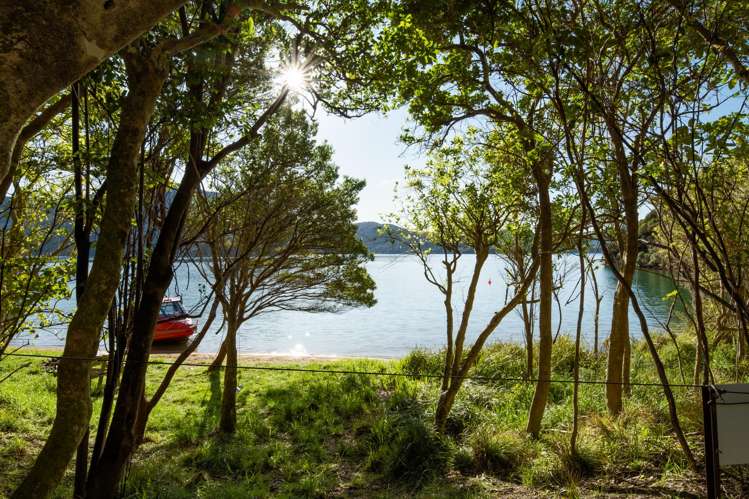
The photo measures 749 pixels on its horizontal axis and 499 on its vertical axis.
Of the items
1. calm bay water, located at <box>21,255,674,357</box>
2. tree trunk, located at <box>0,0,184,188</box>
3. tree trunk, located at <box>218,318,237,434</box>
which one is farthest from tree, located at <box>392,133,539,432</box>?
calm bay water, located at <box>21,255,674,357</box>

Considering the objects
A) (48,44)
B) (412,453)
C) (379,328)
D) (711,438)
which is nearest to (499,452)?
(412,453)

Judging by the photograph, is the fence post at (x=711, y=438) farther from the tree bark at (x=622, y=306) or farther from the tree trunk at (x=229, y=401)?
the tree trunk at (x=229, y=401)

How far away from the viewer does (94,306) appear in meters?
2.32

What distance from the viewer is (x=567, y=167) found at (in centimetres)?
299

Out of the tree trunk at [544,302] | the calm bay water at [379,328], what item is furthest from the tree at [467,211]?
the calm bay water at [379,328]

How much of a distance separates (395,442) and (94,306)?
170 inches

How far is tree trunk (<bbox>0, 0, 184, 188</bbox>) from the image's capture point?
1275 mm

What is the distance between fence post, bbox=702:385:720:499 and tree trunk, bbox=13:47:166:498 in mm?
2996

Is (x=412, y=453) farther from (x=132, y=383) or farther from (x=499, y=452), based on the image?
(x=132, y=383)

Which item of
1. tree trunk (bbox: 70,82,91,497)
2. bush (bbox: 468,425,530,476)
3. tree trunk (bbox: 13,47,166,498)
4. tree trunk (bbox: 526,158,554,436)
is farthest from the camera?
tree trunk (bbox: 526,158,554,436)

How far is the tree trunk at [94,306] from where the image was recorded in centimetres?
219

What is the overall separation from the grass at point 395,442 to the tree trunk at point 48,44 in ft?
13.4

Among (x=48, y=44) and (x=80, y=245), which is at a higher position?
(x=48, y=44)

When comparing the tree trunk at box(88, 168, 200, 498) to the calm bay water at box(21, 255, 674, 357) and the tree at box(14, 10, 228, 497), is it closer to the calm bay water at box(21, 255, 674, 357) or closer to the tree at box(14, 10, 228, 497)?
the tree at box(14, 10, 228, 497)
